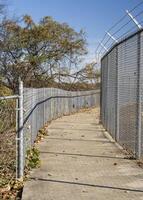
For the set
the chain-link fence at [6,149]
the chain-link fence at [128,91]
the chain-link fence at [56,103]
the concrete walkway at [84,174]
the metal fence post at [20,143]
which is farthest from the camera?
the chain-link fence at [56,103]

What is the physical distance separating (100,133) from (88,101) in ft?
86.0

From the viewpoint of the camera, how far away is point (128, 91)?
41.8 ft

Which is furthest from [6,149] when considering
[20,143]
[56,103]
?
[56,103]

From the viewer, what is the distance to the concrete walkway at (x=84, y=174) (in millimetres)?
7777

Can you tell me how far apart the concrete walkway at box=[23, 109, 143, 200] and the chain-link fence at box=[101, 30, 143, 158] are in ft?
1.25

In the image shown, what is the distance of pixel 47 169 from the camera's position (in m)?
9.86

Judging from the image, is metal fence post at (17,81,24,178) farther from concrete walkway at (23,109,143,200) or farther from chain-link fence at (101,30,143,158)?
chain-link fence at (101,30,143,158)

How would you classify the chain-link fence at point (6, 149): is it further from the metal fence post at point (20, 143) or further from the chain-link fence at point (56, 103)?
the chain-link fence at point (56, 103)

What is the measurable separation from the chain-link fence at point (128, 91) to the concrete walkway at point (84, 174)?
1.25 ft

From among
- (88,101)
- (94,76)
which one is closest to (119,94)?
(88,101)

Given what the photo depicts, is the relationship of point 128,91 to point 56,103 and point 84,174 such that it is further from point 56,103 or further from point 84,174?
point 56,103

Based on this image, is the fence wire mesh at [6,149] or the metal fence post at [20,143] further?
the fence wire mesh at [6,149]

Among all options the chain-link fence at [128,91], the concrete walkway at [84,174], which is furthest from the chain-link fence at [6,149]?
the chain-link fence at [128,91]

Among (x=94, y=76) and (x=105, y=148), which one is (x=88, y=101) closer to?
(x=94, y=76)
